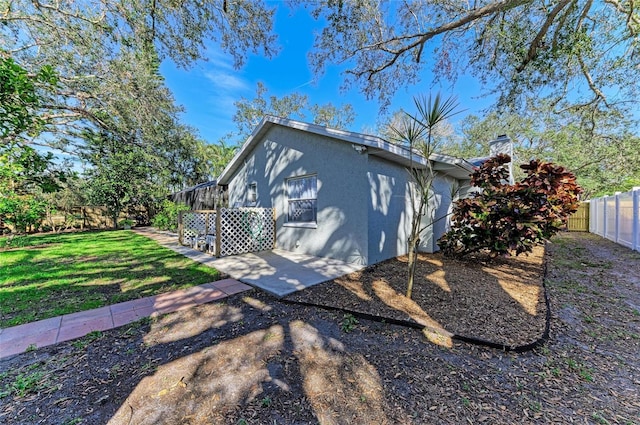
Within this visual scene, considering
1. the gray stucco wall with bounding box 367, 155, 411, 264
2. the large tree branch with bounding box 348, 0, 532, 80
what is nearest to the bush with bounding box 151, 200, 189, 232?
the gray stucco wall with bounding box 367, 155, 411, 264

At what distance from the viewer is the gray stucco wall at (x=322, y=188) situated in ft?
20.0

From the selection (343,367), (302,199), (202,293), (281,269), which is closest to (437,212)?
(302,199)

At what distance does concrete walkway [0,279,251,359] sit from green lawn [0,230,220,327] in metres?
0.27

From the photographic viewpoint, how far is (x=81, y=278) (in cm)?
524

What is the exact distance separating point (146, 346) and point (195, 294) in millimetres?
1529

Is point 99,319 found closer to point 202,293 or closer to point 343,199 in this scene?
point 202,293

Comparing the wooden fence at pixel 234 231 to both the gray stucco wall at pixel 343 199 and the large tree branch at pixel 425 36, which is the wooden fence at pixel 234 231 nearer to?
the gray stucco wall at pixel 343 199

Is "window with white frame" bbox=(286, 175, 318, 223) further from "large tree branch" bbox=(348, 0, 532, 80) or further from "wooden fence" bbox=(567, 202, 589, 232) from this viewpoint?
"wooden fence" bbox=(567, 202, 589, 232)

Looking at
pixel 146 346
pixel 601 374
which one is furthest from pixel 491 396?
pixel 146 346

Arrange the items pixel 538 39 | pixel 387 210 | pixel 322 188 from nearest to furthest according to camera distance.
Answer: pixel 538 39
pixel 387 210
pixel 322 188

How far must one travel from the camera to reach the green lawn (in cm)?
384

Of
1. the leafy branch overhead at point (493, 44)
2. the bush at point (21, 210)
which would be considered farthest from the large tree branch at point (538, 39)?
the bush at point (21, 210)

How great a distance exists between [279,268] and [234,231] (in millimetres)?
2486

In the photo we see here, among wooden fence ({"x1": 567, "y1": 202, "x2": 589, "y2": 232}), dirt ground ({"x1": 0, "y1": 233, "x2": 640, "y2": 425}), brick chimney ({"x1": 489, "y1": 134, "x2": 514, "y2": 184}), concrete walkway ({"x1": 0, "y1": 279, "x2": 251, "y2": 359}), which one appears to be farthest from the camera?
wooden fence ({"x1": 567, "y1": 202, "x2": 589, "y2": 232})
